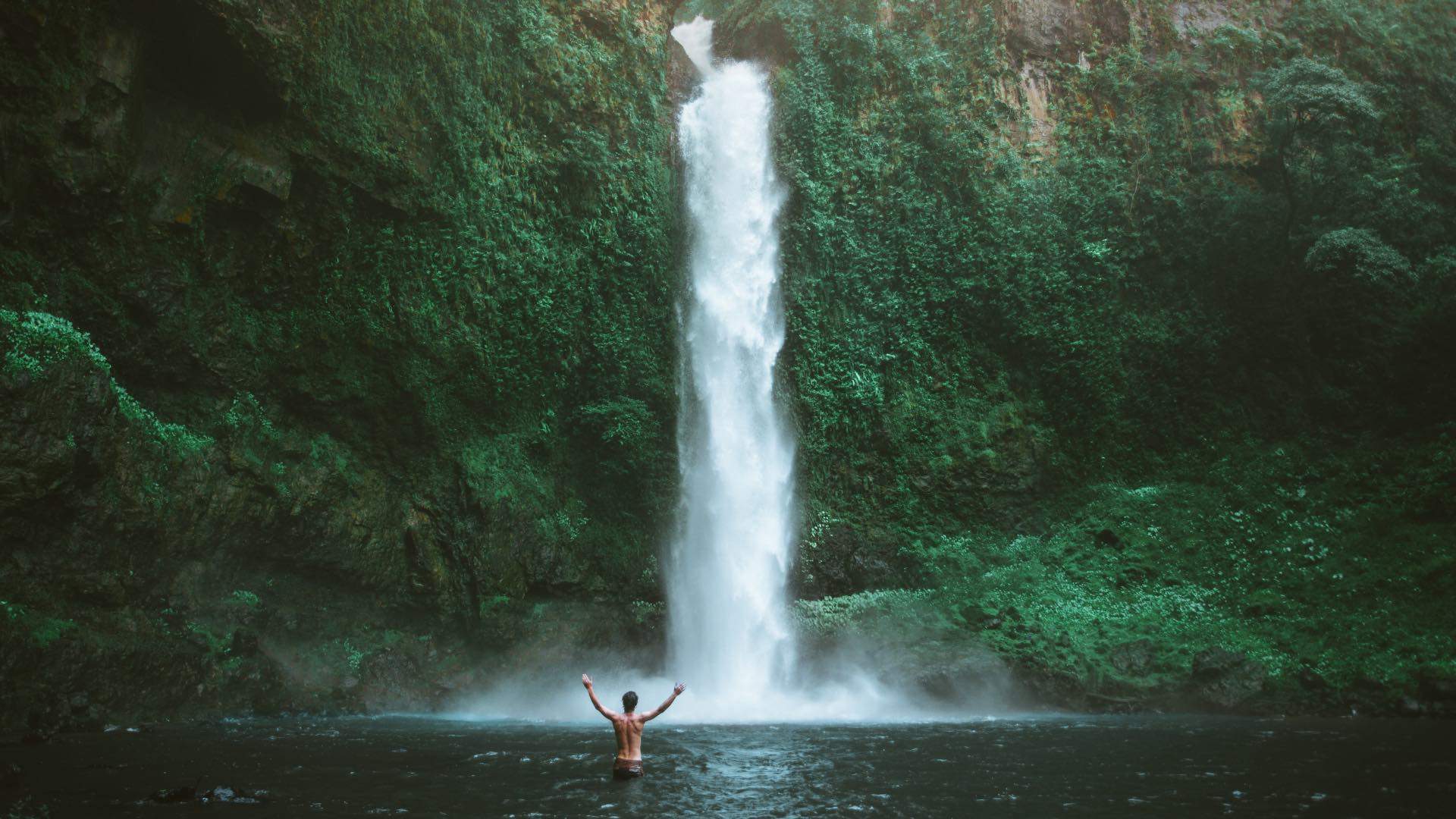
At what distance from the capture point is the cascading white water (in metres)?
Answer: 17.1

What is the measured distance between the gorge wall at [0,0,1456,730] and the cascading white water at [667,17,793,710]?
2.06ft

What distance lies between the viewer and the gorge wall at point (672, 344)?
13.0m

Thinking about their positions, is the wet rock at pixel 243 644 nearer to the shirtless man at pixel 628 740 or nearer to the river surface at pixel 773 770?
the river surface at pixel 773 770

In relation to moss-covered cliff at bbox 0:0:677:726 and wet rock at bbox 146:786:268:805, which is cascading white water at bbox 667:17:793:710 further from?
wet rock at bbox 146:786:268:805

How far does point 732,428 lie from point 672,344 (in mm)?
2182

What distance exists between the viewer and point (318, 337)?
15.5 metres

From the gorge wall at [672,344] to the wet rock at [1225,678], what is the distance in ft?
0.20

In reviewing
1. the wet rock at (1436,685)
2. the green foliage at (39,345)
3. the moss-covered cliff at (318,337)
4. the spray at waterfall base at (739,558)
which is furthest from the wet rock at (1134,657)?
the green foliage at (39,345)

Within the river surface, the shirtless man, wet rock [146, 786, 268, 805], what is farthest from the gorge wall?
the shirtless man

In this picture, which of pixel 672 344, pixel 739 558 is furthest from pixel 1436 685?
pixel 672 344

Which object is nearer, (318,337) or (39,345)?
(39,345)

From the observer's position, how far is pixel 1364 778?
8.19m

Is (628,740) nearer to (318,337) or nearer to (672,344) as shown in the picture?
(318,337)

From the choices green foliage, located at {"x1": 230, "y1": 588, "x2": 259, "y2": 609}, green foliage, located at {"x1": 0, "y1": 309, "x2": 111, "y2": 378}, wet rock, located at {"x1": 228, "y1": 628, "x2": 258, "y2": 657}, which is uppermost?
green foliage, located at {"x1": 0, "y1": 309, "x2": 111, "y2": 378}
